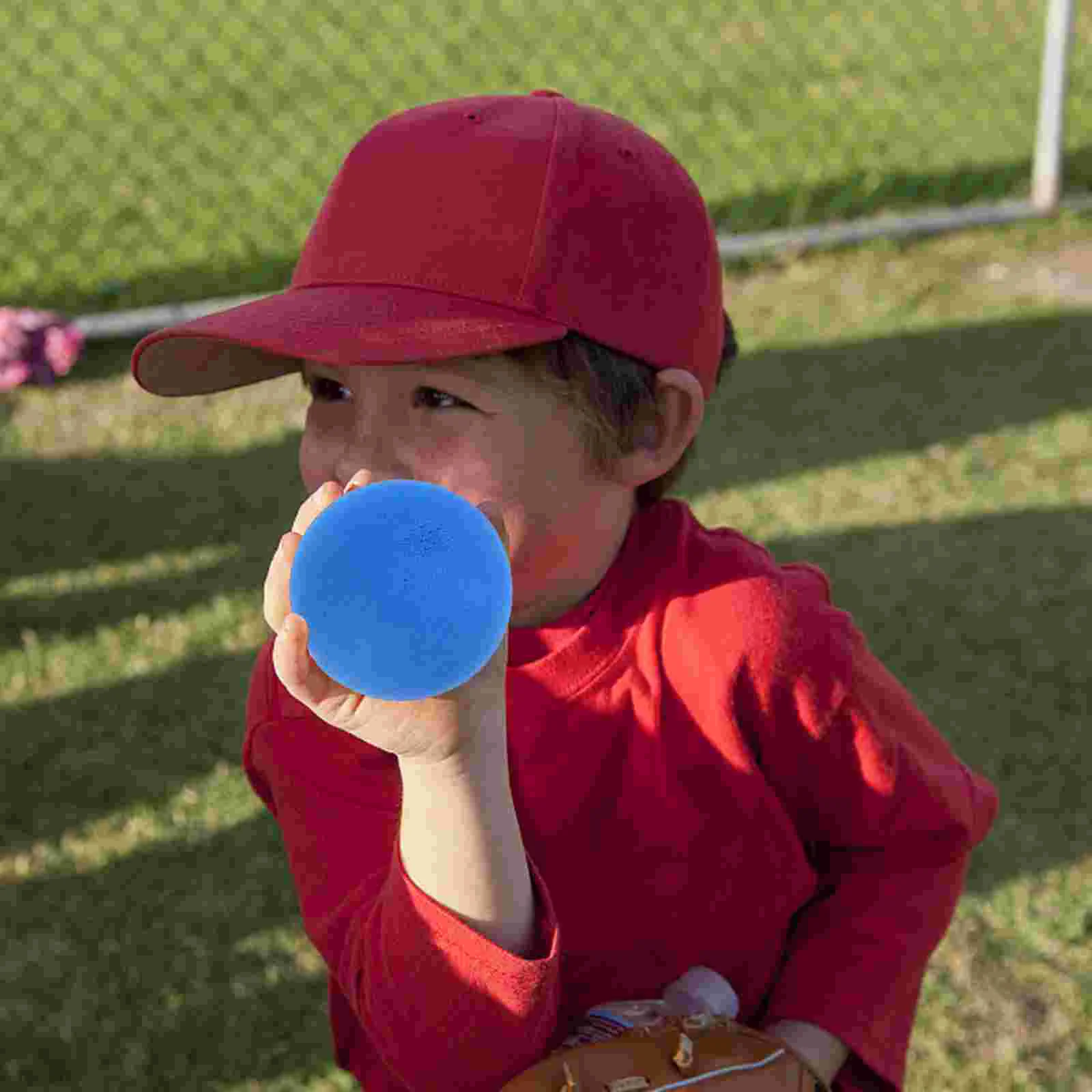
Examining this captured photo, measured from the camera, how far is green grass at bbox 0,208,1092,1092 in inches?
106

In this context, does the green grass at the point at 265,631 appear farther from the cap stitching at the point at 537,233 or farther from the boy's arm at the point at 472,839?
the cap stitching at the point at 537,233

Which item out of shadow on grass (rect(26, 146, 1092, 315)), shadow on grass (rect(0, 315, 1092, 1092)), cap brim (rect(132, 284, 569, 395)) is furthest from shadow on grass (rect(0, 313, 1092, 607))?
cap brim (rect(132, 284, 569, 395))

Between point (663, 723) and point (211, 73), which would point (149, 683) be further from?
point (211, 73)

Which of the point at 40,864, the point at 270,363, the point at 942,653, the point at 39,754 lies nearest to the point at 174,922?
the point at 40,864

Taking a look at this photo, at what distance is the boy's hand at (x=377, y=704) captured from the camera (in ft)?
4.09

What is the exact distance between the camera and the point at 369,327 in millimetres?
1503

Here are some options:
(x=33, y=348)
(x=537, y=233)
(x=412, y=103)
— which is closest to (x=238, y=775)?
(x=33, y=348)

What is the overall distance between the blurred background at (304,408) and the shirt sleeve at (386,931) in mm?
1120

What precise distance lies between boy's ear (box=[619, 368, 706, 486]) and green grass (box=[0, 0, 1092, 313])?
166 inches

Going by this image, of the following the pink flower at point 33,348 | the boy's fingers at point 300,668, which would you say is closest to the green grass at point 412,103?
the pink flower at point 33,348

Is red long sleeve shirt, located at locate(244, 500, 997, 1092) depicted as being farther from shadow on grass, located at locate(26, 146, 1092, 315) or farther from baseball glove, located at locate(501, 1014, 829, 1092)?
shadow on grass, located at locate(26, 146, 1092, 315)

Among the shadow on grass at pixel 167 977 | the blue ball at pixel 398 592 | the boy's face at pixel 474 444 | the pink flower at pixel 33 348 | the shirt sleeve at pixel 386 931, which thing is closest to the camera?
the blue ball at pixel 398 592

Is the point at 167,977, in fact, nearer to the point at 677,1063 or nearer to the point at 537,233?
the point at 677,1063

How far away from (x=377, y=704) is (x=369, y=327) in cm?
43
